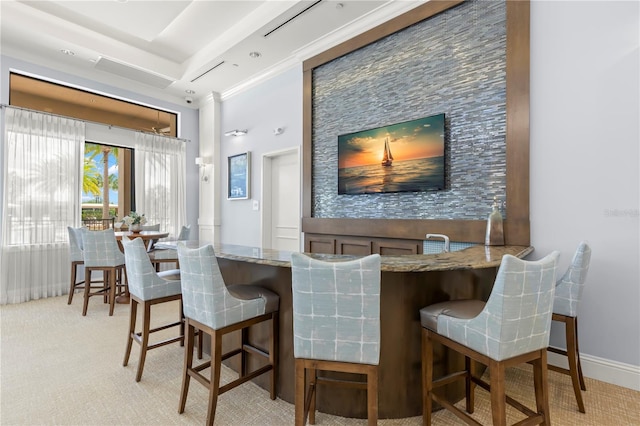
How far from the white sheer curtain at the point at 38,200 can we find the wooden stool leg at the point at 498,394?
215 inches

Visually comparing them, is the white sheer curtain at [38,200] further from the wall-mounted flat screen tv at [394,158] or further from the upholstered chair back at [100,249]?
the wall-mounted flat screen tv at [394,158]

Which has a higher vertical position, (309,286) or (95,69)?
(95,69)

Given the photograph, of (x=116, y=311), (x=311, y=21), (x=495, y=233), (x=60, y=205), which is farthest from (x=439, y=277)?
(x=60, y=205)

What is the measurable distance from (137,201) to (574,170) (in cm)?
578

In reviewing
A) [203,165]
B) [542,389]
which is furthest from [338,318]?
[203,165]

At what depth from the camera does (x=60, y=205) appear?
459 cm

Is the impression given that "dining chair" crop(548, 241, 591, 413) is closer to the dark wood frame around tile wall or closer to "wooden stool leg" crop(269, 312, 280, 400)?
the dark wood frame around tile wall

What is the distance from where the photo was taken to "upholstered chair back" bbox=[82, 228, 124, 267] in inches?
152

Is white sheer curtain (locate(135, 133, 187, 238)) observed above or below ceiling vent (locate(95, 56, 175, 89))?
below

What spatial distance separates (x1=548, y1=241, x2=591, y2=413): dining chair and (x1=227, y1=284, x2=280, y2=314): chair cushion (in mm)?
1735

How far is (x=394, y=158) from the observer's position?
3457 millimetres

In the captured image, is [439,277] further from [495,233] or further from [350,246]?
[350,246]

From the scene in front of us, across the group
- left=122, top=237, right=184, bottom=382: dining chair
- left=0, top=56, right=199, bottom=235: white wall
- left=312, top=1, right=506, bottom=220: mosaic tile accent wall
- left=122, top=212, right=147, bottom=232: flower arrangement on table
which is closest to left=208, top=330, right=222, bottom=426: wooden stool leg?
left=122, top=237, right=184, bottom=382: dining chair

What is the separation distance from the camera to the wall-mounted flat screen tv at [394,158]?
314cm
